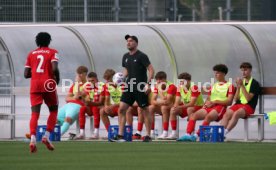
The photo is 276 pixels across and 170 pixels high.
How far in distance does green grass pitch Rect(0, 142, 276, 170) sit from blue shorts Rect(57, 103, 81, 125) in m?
3.70

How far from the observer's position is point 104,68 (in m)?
26.6

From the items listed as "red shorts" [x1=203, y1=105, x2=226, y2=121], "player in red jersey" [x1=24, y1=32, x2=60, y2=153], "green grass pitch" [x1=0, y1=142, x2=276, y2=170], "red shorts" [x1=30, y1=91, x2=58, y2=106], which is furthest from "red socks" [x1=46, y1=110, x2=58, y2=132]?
"red shorts" [x1=203, y1=105, x2=226, y2=121]

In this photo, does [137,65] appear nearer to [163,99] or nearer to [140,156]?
[163,99]

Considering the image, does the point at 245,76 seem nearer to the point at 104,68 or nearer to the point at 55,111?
the point at 104,68

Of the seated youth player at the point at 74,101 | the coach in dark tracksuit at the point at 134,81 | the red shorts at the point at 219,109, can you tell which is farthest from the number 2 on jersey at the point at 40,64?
the seated youth player at the point at 74,101

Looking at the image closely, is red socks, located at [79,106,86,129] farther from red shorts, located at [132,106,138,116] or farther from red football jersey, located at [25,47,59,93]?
red football jersey, located at [25,47,59,93]

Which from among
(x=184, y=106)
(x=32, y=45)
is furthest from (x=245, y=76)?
(x=32, y=45)

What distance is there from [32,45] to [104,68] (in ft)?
5.43

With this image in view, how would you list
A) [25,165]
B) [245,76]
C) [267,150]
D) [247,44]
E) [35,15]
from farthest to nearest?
[35,15]
[247,44]
[245,76]
[267,150]
[25,165]

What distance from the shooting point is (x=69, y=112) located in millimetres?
25297

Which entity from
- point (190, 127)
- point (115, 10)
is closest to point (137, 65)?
point (190, 127)

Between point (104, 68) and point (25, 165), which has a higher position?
point (104, 68)

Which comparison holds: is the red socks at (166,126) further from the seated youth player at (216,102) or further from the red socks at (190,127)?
the red socks at (190,127)

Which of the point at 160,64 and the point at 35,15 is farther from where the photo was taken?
the point at 35,15
